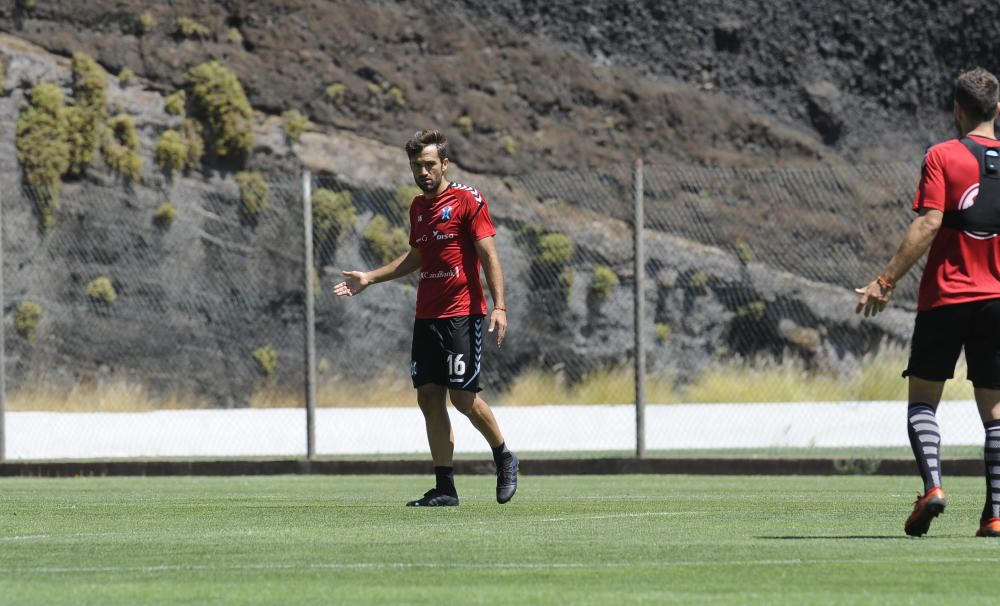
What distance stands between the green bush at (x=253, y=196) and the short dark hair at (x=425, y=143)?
803 inches

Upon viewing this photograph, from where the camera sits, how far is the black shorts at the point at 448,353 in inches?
451

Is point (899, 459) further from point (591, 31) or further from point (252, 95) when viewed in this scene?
point (591, 31)

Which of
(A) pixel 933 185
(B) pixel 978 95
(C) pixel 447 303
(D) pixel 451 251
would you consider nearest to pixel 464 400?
(C) pixel 447 303

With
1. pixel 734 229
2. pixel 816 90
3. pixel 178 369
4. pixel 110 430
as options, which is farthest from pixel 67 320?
pixel 816 90

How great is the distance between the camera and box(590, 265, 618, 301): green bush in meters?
29.3

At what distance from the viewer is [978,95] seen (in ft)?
29.3

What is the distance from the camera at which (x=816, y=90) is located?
43594 mm

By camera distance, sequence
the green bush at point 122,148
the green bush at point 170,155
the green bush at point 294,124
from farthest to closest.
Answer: the green bush at point 294,124 < the green bush at point 170,155 < the green bush at point 122,148

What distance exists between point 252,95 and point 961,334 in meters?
29.5

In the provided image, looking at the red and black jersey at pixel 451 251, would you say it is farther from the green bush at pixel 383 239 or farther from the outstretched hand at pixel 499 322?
the green bush at pixel 383 239

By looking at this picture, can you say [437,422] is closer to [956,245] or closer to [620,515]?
[620,515]

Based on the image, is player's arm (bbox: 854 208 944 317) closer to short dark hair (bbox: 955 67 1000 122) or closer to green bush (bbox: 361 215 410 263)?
short dark hair (bbox: 955 67 1000 122)

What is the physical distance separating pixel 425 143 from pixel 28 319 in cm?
1884

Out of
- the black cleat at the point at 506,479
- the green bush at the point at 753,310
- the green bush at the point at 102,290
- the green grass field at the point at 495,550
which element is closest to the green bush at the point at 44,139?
the green bush at the point at 102,290
